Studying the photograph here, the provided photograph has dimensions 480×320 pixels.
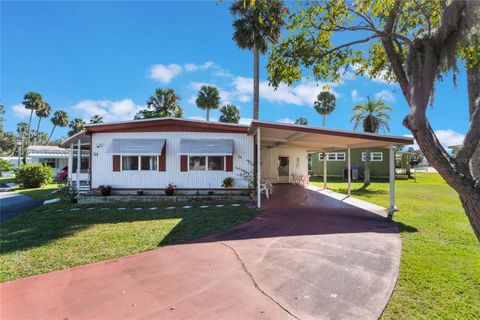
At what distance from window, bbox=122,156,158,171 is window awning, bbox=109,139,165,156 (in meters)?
0.51

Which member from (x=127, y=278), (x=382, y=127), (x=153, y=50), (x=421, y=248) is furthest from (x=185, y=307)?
(x=382, y=127)

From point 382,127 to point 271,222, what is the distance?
1850 centimetres

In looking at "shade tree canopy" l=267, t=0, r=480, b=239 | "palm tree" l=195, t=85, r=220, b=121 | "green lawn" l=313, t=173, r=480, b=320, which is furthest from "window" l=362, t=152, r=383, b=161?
"shade tree canopy" l=267, t=0, r=480, b=239

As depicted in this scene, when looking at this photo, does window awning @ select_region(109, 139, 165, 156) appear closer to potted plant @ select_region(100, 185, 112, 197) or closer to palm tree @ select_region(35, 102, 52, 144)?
potted plant @ select_region(100, 185, 112, 197)

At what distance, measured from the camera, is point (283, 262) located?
4.43 m

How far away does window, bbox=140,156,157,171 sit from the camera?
11867mm

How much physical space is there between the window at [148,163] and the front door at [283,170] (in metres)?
9.63

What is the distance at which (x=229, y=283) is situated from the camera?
3.67 m

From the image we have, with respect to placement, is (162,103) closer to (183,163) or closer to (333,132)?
(183,163)

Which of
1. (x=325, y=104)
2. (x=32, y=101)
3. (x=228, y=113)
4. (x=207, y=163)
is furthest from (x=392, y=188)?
(x=32, y=101)

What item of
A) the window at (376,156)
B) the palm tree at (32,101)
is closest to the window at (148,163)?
the window at (376,156)

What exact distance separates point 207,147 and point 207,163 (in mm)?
873

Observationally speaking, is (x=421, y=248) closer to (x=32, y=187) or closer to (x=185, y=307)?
(x=185, y=307)

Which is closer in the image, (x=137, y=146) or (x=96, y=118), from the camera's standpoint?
(x=137, y=146)
